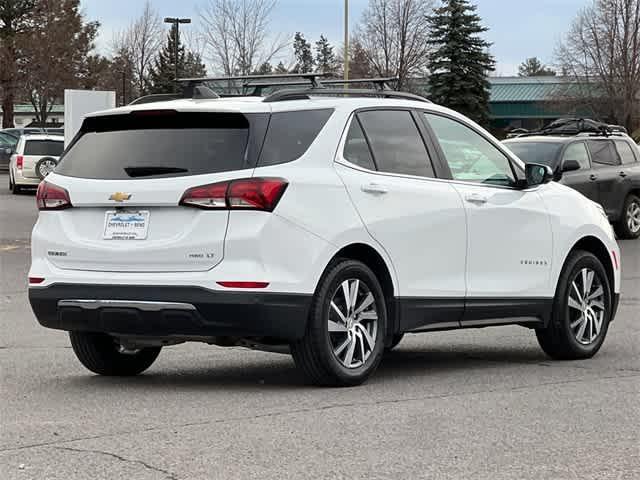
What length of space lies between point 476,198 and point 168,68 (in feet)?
247

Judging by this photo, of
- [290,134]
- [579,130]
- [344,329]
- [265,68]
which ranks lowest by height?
[344,329]

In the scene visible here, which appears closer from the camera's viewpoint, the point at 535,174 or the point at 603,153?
the point at 535,174

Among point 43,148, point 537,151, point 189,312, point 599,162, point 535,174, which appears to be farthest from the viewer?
point 43,148

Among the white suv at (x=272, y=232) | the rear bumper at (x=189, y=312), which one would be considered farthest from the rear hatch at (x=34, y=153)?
the rear bumper at (x=189, y=312)

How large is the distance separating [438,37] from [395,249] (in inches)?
2598

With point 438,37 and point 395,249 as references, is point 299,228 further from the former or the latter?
point 438,37

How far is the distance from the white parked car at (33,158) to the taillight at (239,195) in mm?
31371

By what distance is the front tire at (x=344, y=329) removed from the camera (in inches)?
303

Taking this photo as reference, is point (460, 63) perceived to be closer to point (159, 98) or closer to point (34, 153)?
point (34, 153)

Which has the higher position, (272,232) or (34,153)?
(272,232)

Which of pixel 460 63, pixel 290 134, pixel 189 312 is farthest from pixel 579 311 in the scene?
pixel 460 63

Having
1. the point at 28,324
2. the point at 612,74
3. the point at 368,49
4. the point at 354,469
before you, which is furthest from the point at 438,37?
the point at 354,469

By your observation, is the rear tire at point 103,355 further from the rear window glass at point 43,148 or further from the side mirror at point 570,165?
the rear window glass at point 43,148

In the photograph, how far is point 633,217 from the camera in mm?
23938
